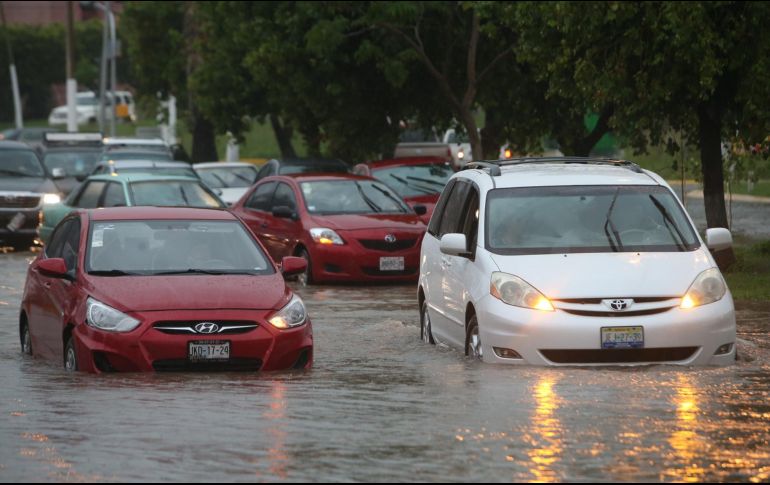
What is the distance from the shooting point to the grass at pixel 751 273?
747 inches

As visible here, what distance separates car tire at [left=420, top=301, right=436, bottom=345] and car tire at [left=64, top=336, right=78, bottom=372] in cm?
337

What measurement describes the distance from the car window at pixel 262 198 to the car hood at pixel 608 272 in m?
12.0

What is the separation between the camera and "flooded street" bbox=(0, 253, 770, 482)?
7.82 m

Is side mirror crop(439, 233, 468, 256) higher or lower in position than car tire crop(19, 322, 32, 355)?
higher

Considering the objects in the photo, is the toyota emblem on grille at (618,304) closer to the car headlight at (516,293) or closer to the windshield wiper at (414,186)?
the car headlight at (516,293)

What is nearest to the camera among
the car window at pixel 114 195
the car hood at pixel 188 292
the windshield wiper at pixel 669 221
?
the car hood at pixel 188 292

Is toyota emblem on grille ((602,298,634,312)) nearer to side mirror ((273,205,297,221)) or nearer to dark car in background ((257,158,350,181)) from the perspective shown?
side mirror ((273,205,297,221))

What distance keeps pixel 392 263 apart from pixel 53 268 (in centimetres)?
979

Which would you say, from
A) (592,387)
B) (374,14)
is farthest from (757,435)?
(374,14)

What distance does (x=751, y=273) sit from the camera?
21.5 metres

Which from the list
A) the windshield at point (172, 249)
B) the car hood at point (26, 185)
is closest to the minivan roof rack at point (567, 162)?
the windshield at point (172, 249)

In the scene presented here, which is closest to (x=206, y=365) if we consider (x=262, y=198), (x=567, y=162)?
(x=567, y=162)

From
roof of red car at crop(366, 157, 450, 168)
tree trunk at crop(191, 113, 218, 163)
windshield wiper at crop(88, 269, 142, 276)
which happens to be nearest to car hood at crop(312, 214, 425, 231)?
roof of red car at crop(366, 157, 450, 168)

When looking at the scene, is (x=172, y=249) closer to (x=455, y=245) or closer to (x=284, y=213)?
(x=455, y=245)
